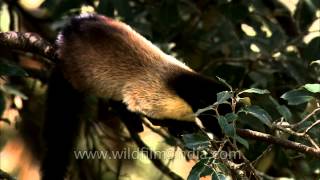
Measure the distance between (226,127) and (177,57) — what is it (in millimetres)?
1422

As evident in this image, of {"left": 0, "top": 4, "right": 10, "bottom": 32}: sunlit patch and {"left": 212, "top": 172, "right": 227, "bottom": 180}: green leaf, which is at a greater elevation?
{"left": 0, "top": 4, "right": 10, "bottom": 32}: sunlit patch

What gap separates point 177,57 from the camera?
2801 mm

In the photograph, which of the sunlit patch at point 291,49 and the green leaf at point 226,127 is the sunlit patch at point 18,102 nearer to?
the sunlit patch at point 291,49

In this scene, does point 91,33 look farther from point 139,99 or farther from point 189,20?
point 189,20

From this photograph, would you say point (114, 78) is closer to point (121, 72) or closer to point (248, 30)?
point (121, 72)

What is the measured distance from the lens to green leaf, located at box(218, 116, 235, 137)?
1397mm

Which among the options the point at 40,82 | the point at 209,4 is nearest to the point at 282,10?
the point at 209,4

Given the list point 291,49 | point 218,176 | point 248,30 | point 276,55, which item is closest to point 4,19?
point 248,30

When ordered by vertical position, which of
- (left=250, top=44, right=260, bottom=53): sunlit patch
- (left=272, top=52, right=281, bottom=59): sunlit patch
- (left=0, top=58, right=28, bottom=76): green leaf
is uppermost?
(left=250, top=44, right=260, bottom=53): sunlit patch

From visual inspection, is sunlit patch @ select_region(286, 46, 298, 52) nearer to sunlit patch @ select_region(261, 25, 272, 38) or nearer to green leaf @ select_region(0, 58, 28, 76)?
sunlit patch @ select_region(261, 25, 272, 38)

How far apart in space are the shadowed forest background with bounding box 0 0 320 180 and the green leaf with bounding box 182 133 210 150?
28.1 inches

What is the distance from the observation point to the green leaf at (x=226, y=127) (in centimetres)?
140

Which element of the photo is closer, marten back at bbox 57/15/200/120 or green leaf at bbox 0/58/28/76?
green leaf at bbox 0/58/28/76

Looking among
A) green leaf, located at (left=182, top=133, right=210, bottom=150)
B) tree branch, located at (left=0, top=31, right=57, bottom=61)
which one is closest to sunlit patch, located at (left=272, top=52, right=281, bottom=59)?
tree branch, located at (left=0, top=31, right=57, bottom=61)
